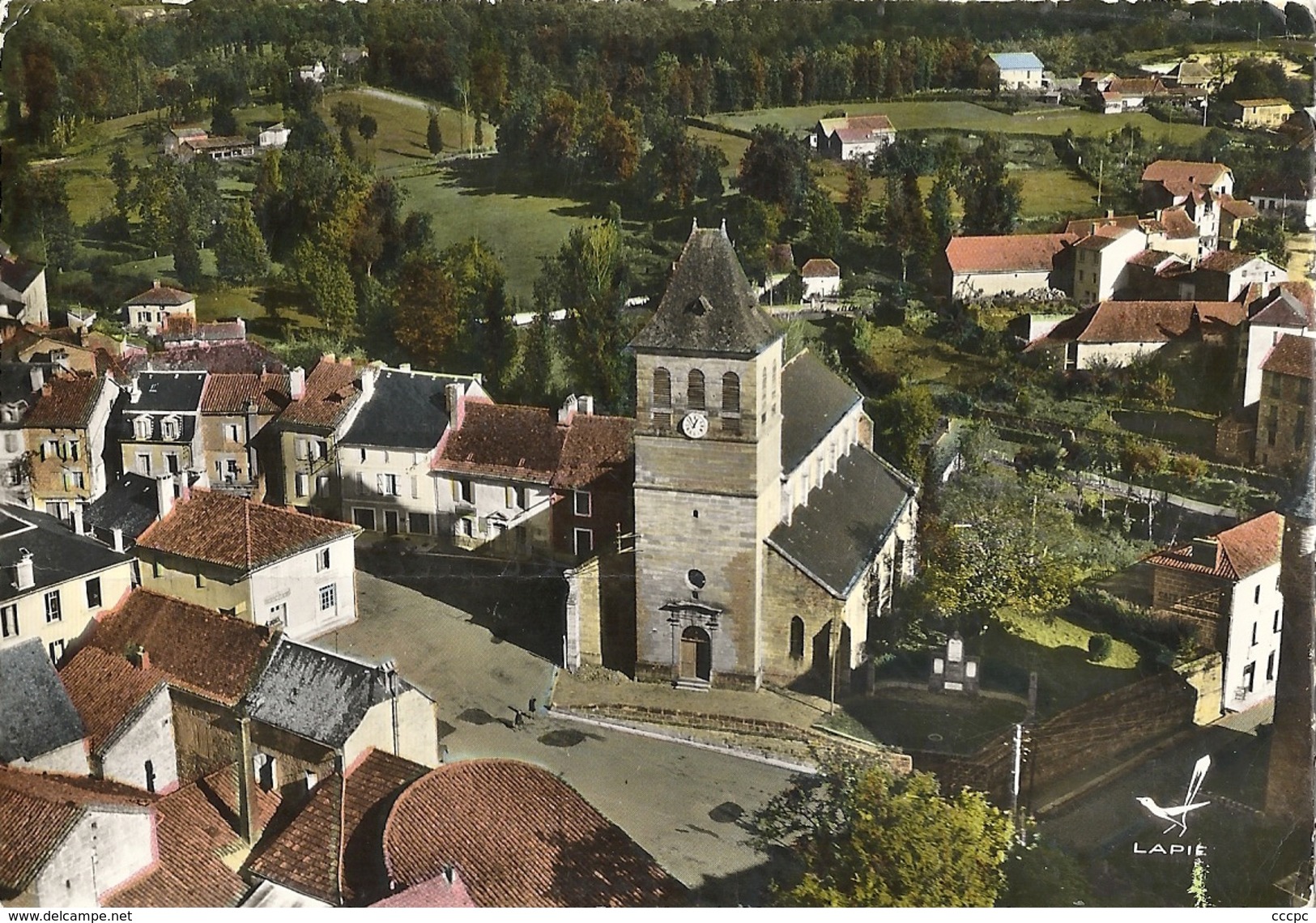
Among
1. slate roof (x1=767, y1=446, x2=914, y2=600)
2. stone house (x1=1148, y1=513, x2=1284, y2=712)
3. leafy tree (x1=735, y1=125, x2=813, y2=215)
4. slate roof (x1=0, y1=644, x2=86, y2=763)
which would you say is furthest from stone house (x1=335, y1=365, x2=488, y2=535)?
stone house (x1=1148, y1=513, x2=1284, y2=712)

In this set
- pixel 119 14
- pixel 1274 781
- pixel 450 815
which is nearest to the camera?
pixel 450 815

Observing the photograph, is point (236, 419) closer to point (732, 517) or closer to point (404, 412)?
point (404, 412)

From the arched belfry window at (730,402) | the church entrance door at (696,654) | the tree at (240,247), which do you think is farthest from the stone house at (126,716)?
the arched belfry window at (730,402)

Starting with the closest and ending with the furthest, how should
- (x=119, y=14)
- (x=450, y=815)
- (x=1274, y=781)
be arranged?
(x=450, y=815) < (x=1274, y=781) < (x=119, y=14)

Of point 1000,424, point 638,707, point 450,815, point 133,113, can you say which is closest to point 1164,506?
point 1000,424

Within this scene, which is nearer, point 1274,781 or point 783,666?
point 1274,781

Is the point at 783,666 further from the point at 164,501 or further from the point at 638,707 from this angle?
the point at 164,501
